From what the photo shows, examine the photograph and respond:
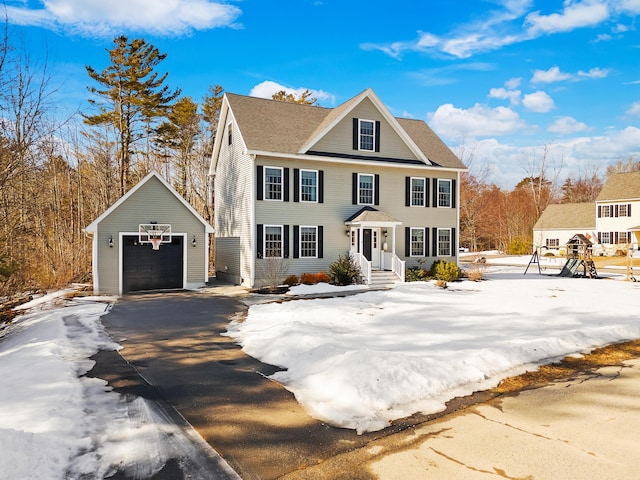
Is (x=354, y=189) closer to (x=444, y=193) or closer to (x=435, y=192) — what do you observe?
(x=435, y=192)

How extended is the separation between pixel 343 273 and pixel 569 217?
3667 centimetres

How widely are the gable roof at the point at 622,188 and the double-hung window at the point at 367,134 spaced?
33.0 meters

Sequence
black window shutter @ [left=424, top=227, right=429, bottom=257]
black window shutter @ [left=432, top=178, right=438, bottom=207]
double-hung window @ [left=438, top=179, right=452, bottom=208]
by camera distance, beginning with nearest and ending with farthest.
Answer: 1. black window shutter @ [left=424, top=227, right=429, bottom=257]
2. black window shutter @ [left=432, top=178, right=438, bottom=207]
3. double-hung window @ [left=438, top=179, right=452, bottom=208]

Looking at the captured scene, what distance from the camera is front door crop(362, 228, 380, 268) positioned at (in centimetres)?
1975

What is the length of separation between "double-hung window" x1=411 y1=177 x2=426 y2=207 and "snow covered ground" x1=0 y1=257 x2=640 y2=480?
817 centimetres

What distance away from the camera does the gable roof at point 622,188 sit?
130 feet

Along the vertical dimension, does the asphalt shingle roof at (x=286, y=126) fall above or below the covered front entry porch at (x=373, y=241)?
above

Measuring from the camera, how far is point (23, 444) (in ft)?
12.0

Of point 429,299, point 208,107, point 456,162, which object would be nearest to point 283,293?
point 429,299

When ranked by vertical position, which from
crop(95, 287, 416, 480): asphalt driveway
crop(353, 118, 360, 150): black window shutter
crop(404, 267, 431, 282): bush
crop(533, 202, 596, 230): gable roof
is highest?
crop(353, 118, 360, 150): black window shutter

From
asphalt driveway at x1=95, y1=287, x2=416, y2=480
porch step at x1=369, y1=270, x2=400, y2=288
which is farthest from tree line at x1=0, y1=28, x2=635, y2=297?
porch step at x1=369, y1=270, x2=400, y2=288

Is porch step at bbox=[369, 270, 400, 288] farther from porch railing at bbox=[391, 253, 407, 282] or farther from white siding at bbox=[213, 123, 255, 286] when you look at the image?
white siding at bbox=[213, 123, 255, 286]

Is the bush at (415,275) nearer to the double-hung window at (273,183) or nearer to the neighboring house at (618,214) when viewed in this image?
the double-hung window at (273,183)

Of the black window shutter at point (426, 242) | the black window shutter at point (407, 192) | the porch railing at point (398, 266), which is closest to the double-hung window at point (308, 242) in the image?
the porch railing at point (398, 266)
